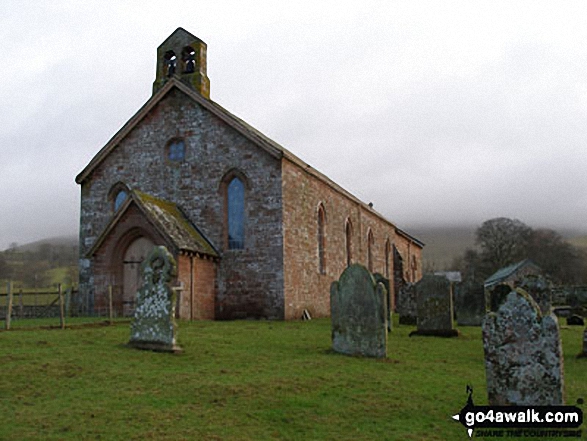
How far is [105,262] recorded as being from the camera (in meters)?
21.5

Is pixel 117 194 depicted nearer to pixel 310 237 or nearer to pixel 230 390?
pixel 310 237

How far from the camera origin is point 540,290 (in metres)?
16.1

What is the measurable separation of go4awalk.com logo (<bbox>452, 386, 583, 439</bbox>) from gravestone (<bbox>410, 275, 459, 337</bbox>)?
9.04 m

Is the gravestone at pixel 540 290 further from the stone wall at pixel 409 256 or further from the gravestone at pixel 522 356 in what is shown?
the stone wall at pixel 409 256

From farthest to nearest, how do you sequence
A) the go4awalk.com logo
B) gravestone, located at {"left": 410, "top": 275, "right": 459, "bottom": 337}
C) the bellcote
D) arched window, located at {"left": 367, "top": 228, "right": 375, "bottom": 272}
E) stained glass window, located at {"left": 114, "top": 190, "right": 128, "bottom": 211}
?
1. arched window, located at {"left": 367, "top": 228, "right": 375, "bottom": 272}
2. the bellcote
3. stained glass window, located at {"left": 114, "top": 190, "right": 128, "bottom": 211}
4. gravestone, located at {"left": 410, "top": 275, "right": 459, "bottom": 337}
5. the go4awalk.com logo

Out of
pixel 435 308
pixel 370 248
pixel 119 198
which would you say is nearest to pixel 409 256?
pixel 370 248

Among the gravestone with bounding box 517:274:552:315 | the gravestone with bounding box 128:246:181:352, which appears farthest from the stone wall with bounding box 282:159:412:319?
the gravestone with bounding box 128:246:181:352

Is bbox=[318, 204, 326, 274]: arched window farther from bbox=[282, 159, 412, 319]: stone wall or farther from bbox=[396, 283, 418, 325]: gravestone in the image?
bbox=[396, 283, 418, 325]: gravestone

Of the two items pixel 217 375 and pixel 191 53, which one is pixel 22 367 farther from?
pixel 191 53

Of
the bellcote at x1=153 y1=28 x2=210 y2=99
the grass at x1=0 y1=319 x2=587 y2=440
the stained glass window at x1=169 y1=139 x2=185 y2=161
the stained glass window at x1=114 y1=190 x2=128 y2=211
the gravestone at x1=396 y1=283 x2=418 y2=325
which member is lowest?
the grass at x1=0 y1=319 x2=587 y2=440

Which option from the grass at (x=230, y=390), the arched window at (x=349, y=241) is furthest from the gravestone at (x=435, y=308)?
the arched window at (x=349, y=241)

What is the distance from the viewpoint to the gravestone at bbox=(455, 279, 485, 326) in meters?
20.4

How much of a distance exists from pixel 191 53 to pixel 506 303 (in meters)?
22.6

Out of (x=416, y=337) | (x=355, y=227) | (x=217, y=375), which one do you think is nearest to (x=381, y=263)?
(x=355, y=227)
